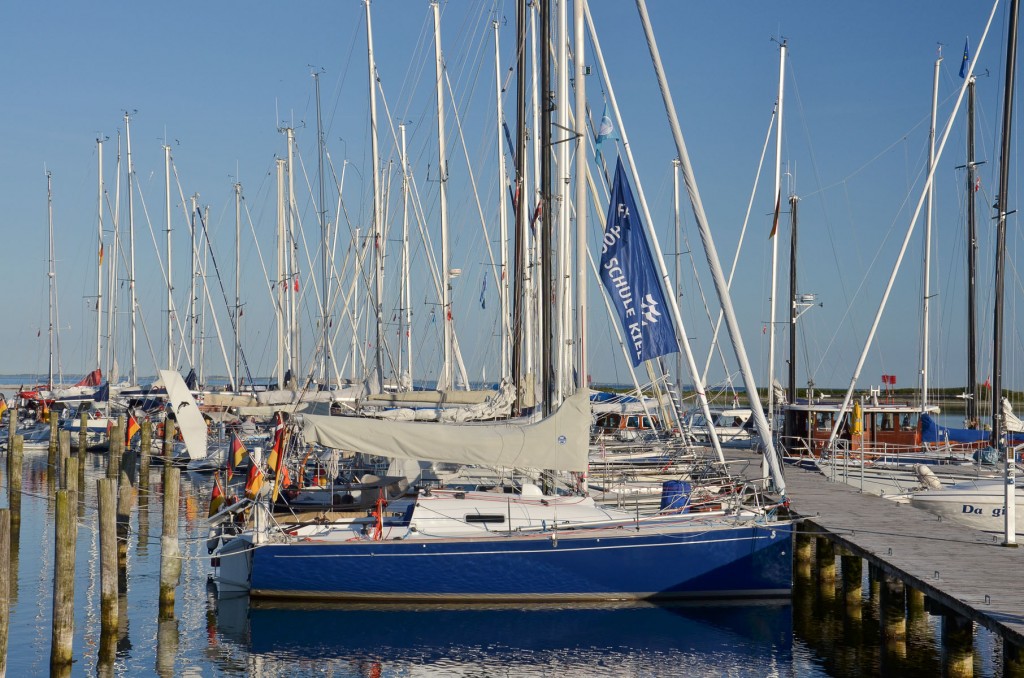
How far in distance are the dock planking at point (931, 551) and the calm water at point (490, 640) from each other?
120 cm

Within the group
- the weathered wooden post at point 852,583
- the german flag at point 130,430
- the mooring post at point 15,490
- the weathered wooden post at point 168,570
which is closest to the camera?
the weathered wooden post at point 168,570

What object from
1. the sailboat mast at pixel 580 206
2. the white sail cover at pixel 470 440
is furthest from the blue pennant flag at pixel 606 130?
the white sail cover at pixel 470 440

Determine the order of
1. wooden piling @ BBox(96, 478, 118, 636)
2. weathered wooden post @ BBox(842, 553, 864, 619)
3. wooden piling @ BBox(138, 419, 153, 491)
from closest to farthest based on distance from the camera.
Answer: wooden piling @ BBox(96, 478, 118, 636), weathered wooden post @ BBox(842, 553, 864, 619), wooden piling @ BBox(138, 419, 153, 491)

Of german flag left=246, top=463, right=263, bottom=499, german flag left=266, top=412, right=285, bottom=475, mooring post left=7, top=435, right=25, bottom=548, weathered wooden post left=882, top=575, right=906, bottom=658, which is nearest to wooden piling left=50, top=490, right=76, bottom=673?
german flag left=266, top=412, right=285, bottom=475

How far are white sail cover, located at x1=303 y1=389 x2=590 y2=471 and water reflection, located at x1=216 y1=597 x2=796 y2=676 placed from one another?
9.12ft

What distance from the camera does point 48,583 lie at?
23.9 meters

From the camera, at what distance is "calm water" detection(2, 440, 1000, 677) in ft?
57.5

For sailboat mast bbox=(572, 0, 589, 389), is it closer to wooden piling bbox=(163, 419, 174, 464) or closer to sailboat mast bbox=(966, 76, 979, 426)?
sailboat mast bbox=(966, 76, 979, 426)

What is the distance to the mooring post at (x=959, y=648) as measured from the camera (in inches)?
576

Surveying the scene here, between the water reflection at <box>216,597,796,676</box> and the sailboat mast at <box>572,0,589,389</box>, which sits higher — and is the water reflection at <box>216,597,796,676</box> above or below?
below

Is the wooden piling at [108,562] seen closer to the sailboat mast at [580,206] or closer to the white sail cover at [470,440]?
the white sail cover at [470,440]

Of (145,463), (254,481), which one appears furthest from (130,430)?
(254,481)

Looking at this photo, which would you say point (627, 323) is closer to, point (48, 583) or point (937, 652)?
point (937, 652)

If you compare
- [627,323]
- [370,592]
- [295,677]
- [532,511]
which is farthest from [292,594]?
[627,323]
